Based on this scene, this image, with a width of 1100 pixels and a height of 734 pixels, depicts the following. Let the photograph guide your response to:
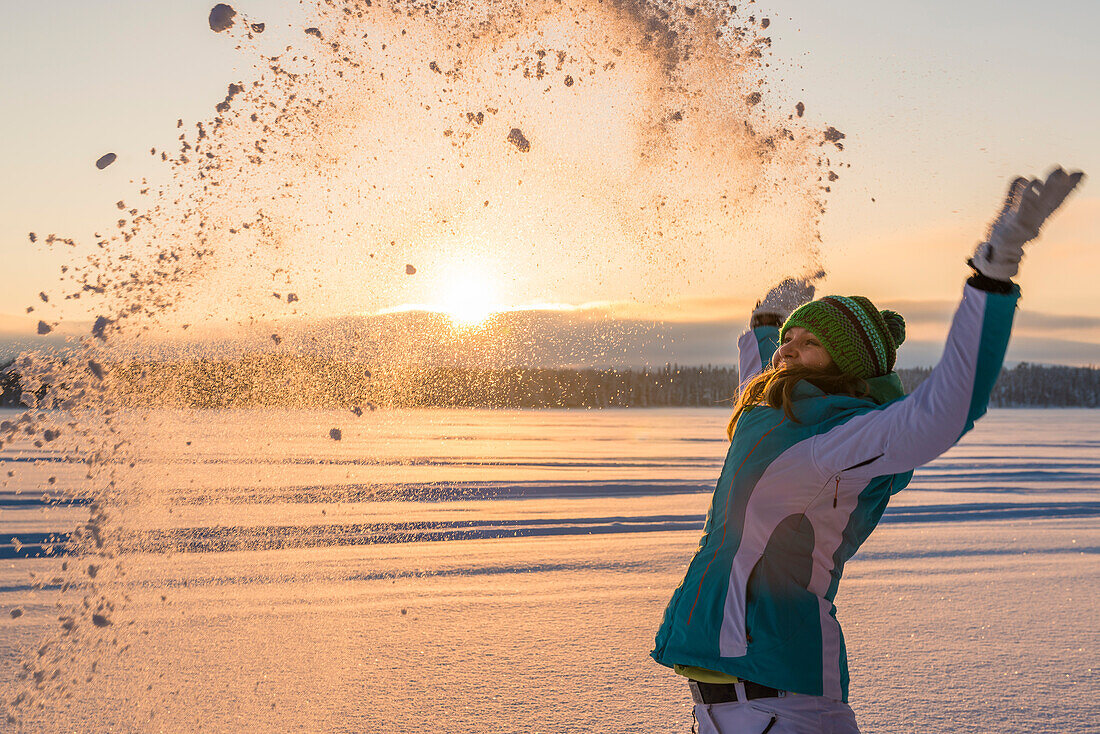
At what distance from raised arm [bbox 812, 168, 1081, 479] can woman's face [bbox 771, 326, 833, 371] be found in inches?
10.8

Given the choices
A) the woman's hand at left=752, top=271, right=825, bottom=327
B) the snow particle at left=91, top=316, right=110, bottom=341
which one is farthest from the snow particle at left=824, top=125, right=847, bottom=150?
the snow particle at left=91, top=316, right=110, bottom=341

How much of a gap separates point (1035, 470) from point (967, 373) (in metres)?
17.4

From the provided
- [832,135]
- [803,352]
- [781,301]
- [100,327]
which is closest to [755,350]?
[781,301]

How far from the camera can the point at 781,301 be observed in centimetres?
278

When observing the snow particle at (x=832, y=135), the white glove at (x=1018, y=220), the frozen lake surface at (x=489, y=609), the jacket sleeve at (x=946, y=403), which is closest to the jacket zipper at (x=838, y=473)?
the jacket sleeve at (x=946, y=403)

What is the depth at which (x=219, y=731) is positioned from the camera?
3.63 m

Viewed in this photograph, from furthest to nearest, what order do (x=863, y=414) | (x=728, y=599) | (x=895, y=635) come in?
(x=895, y=635) → (x=728, y=599) → (x=863, y=414)

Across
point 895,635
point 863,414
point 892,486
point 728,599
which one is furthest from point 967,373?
point 895,635

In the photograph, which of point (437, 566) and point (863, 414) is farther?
point (437, 566)

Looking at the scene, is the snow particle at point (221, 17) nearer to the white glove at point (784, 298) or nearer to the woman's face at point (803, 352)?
the white glove at point (784, 298)

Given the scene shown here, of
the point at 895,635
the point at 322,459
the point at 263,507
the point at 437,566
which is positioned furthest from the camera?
the point at 322,459

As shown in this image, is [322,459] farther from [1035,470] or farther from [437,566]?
[1035,470]

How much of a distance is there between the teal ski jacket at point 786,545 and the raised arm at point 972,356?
66mm

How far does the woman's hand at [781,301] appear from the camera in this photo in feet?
8.90
